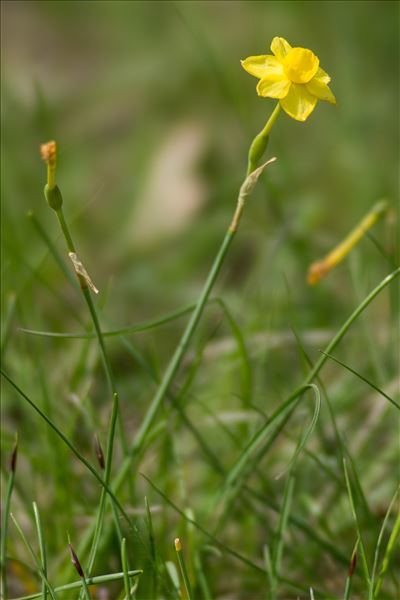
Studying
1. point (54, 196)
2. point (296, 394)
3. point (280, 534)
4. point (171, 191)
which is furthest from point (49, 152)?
point (171, 191)

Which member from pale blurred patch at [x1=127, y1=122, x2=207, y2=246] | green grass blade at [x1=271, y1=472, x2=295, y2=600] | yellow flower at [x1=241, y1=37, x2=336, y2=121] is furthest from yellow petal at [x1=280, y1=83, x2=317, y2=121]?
pale blurred patch at [x1=127, y1=122, x2=207, y2=246]

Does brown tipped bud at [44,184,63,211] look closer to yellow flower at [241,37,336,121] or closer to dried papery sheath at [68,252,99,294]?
dried papery sheath at [68,252,99,294]

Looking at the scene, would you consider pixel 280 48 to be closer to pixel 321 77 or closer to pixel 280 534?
pixel 321 77

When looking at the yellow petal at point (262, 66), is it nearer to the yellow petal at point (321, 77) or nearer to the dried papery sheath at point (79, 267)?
the yellow petal at point (321, 77)

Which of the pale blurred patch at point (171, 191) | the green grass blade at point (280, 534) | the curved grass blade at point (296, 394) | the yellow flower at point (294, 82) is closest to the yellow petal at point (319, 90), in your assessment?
the yellow flower at point (294, 82)

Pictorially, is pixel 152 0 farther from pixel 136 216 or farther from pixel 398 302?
pixel 398 302
